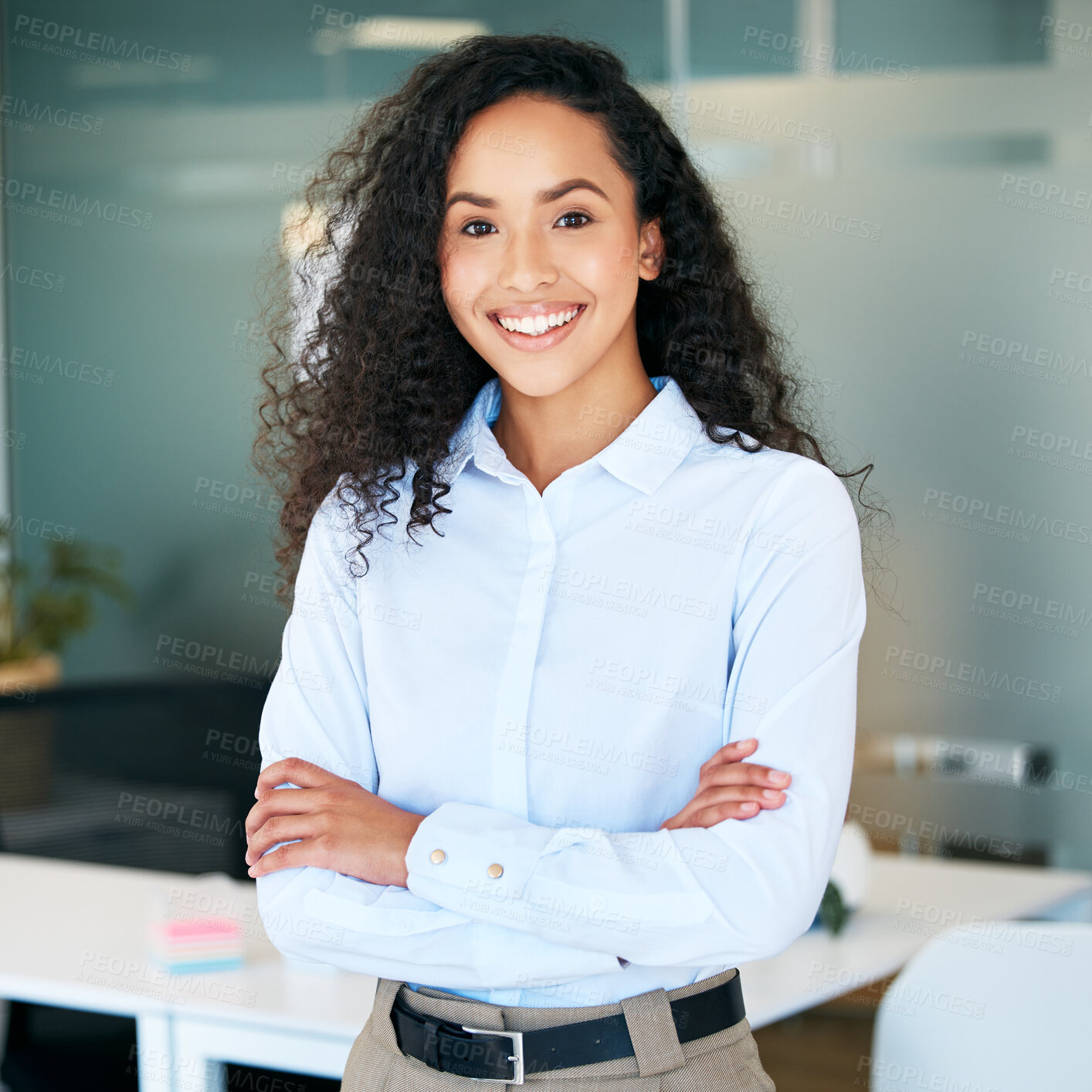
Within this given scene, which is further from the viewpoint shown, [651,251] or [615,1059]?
[651,251]

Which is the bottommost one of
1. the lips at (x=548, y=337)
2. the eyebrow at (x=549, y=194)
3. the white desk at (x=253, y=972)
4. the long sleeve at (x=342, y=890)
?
the white desk at (x=253, y=972)

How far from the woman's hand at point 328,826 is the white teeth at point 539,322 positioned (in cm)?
56

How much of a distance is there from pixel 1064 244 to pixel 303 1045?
120 inches

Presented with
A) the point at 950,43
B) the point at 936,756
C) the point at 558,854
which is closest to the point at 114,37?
the point at 950,43

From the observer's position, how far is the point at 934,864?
2762 mm

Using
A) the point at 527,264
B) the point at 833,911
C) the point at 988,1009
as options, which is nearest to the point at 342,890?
the point at 527,264

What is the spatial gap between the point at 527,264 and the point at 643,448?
0.25m

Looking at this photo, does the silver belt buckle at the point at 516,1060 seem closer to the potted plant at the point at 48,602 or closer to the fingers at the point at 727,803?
the fingers at the point at 727,803

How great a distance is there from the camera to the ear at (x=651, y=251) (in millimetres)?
1590

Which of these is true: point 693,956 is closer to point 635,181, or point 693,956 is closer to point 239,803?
point 635,181

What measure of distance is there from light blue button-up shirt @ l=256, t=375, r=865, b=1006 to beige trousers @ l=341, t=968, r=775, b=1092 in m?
0.03

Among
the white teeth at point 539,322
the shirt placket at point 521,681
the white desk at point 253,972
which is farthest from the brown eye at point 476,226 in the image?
the white desk at point 253,972

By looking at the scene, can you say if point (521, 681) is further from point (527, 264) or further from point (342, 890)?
point (527, 264)

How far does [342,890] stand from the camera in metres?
1.38
